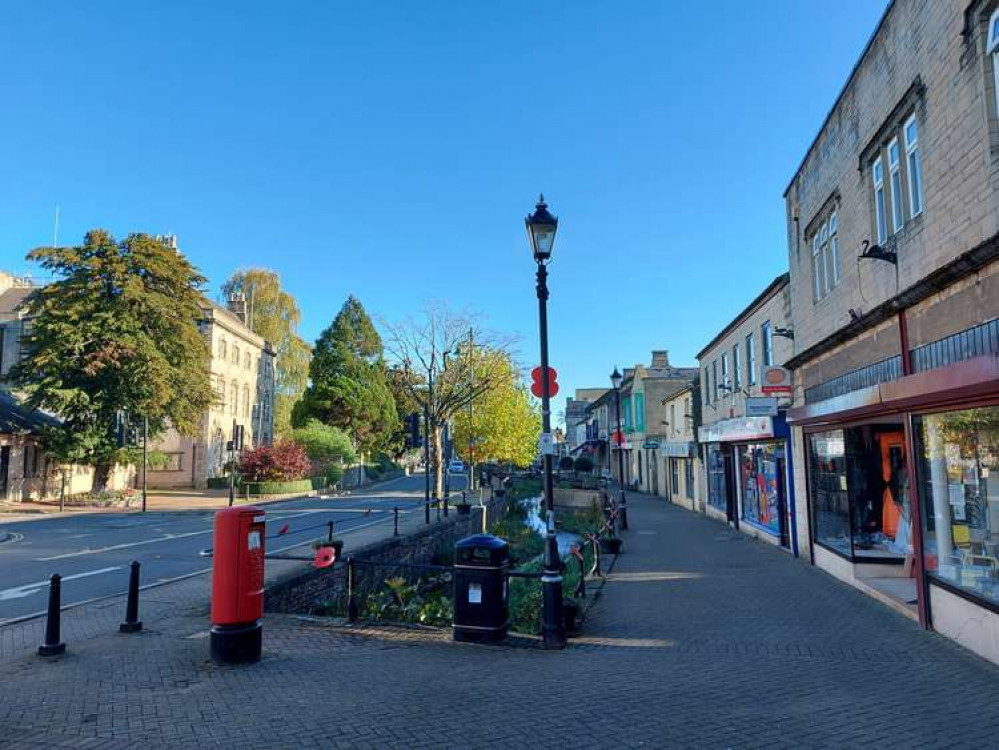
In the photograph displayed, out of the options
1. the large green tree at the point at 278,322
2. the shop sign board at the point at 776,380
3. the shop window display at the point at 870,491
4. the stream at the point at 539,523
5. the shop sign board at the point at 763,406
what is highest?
the large green tree at the point at 278,322

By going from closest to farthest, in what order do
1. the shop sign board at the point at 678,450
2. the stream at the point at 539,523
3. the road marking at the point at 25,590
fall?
the road marking at the point at 25,590 → the stream at the point at 539,523 → the shop sign board at the point at 678,450

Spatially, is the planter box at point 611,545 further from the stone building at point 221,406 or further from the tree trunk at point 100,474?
the stone building at point 221,406

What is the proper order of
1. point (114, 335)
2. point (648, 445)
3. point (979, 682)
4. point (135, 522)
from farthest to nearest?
point (648, 445), point (114, 335), point (135, 522), point (979, 682)

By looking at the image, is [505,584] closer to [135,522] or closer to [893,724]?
[893,724]

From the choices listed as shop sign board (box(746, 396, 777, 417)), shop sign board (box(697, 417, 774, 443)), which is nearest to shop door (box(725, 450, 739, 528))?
shop sign board (box(697, 417, 774, 443))

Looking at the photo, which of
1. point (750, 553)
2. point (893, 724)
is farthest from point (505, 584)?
point (750, 553)

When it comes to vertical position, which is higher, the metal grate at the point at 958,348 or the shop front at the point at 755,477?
the metal grate at the point at 958,348

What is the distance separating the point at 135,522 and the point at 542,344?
70.0 ft

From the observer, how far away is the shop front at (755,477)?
15.9 metres

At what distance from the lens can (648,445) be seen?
129 feet

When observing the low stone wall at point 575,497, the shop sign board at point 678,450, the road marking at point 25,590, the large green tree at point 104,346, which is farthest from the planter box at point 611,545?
the large green tree at point 104,346

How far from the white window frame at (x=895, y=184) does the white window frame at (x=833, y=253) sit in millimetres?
2412

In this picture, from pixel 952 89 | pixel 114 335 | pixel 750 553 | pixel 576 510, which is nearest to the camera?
pixel 952 89

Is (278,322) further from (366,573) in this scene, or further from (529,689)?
(529,689)
